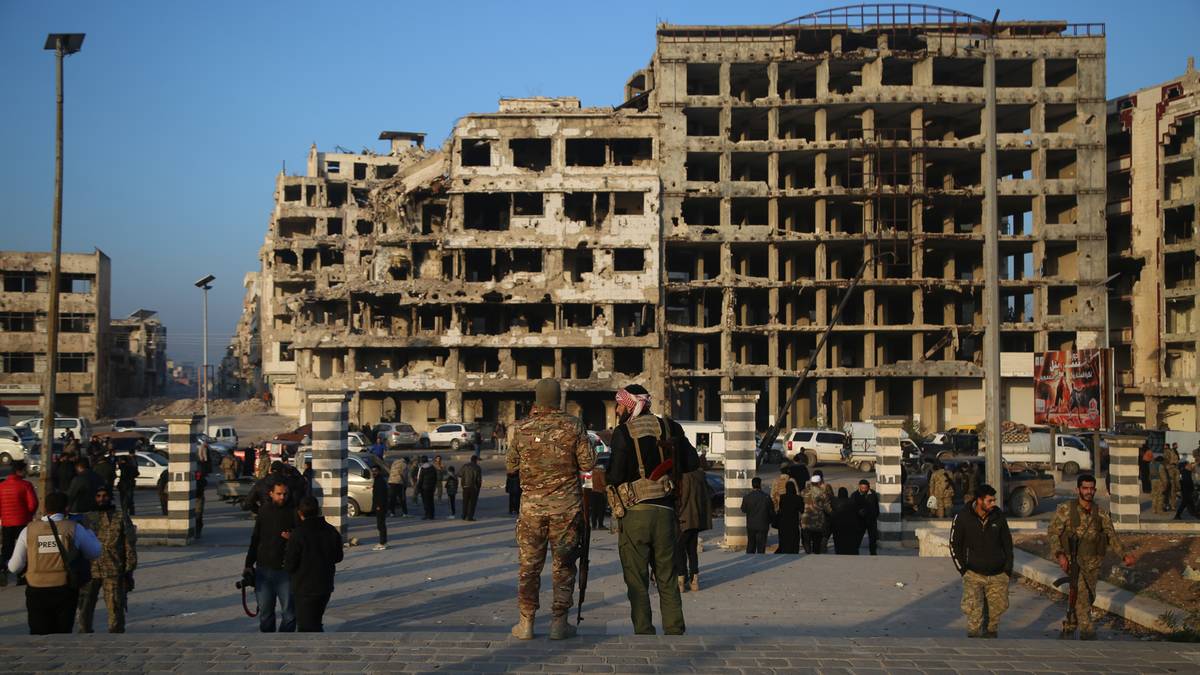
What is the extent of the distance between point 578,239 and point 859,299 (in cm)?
1742

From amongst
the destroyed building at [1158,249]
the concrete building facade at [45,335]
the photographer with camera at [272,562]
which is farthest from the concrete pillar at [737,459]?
the concrete building facade at [45,335]

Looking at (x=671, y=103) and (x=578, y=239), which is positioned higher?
(x=671, y=103)

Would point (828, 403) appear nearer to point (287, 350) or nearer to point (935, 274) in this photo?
point (935, 274)

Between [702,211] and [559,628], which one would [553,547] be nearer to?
[559,628]

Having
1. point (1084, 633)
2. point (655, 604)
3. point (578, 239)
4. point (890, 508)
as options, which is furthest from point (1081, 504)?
point (578, 239)

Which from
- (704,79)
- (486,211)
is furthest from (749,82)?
(486,211)

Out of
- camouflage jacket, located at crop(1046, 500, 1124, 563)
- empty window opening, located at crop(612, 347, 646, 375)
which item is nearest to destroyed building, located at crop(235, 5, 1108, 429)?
empty window opening, located at crop(612, 347, 646, 375)

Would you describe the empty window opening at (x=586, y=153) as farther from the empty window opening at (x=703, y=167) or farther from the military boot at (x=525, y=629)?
the military boot at (x=525, y=629)

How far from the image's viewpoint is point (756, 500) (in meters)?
17.5

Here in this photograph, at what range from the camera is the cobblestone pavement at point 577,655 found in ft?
25.3

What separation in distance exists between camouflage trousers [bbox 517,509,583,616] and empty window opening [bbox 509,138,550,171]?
179 feet

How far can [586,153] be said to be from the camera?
62875 millimetres

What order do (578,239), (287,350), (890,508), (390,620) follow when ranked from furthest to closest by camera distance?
1. (287,350)
2. (578,239)
3. (890,508)
4. (390,620)

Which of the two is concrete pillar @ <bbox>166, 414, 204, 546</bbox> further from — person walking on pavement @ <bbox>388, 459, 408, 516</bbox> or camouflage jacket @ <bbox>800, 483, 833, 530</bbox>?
camouflage jacket @ <bbox>800, 483, 833, 530</bbox>
